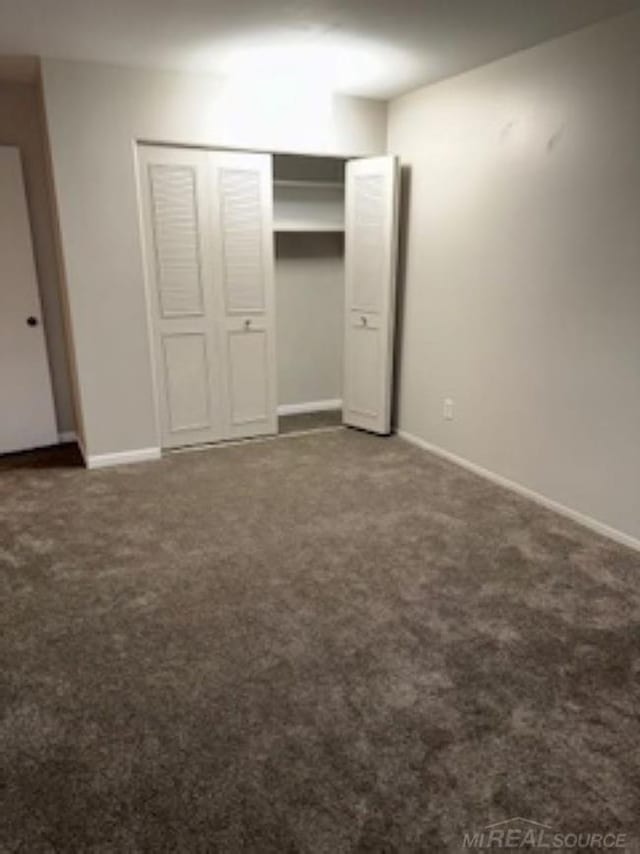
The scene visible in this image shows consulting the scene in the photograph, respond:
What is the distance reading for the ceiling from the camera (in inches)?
99.3

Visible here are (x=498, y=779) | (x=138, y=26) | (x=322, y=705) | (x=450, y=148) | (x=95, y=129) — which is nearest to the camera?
(x=498, y=779)

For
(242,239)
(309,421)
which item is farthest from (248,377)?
(242,239)

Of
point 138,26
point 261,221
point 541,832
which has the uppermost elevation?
point 138,26

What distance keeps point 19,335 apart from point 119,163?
4.75 ft

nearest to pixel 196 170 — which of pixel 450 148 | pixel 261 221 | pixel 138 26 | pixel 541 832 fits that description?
pixel 261 221

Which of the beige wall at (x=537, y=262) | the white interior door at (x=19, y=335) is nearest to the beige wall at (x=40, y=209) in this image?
the white interior door at (x=19, y=335)

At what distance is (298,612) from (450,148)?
300 centimetres

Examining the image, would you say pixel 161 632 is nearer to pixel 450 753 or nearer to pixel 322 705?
pixel 322 705

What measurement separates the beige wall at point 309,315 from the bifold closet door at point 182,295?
96 centimetres

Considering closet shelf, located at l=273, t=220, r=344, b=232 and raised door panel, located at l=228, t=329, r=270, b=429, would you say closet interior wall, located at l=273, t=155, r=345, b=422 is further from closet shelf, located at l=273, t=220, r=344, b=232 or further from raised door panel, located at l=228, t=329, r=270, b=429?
raised door panel, located at l=228, t=329, r=270, b=429

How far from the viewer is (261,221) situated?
417 cm

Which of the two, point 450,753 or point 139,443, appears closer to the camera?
point 450,753

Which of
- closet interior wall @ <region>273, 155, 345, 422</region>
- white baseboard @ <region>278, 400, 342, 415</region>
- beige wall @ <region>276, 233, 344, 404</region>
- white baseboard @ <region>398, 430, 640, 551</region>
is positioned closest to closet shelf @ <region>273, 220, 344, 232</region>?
closet interior wall @ <region>273, 155, 345, 422</region>

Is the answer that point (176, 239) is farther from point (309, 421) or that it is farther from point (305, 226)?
point (309, 421)
